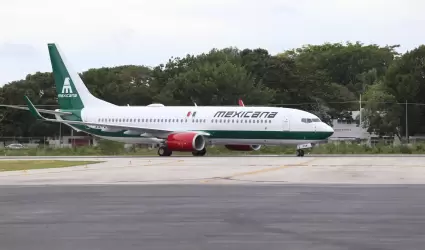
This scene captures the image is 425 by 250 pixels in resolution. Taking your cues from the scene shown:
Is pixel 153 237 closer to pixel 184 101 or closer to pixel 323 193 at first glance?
pixel 323 193

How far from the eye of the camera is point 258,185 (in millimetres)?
23000

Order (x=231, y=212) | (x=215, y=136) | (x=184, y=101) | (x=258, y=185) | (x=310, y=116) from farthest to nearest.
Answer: (x=184, y=101)
(x=215, y=136)
(x=310, y=116)
(x=258, y=185)
(x=231, y=212)

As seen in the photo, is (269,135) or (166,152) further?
(166,152)

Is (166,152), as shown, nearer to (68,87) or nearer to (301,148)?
(301,148)

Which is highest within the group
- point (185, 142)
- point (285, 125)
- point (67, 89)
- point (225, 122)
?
point (67, 89)

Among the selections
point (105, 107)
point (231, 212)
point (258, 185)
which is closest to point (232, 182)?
point (258, 185)

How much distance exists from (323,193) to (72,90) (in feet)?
136

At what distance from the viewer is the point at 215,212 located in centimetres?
1521

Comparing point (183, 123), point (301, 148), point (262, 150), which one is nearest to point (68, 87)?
point (183, 123)

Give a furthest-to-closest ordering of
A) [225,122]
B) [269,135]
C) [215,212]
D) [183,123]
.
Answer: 1. [183,123]
2. [225,122]
3. [269,135]
4. [215,212]

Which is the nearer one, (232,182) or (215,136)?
(232,182)

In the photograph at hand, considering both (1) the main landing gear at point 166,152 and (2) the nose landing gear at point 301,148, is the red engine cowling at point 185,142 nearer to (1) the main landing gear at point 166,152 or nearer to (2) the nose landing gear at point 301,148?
(1) the main landing gear at point 166,152

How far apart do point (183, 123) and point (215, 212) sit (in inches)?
1502

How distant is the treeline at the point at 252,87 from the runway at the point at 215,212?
2610 inches
